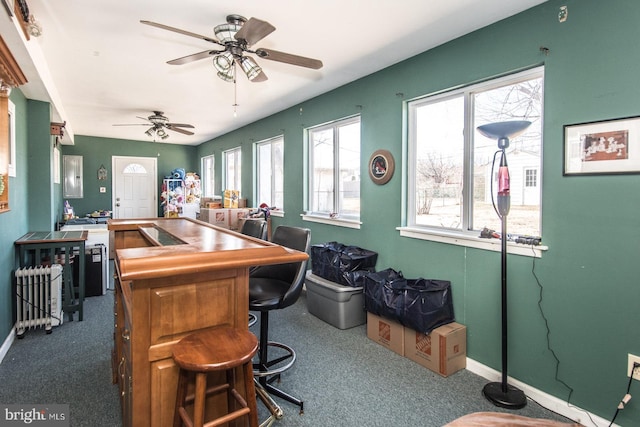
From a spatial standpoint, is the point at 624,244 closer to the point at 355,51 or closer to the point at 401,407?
the point at 401,407

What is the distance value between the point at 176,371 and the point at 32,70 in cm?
313

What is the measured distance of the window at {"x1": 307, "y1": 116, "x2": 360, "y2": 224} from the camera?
13.1 ft

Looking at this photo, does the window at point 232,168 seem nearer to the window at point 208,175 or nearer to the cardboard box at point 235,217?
the window at point 208,175

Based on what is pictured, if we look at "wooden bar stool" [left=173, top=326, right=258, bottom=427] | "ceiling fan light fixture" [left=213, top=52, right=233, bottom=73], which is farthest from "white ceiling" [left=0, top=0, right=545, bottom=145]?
"wooden bar stool" [left=173, top=326, right=258, bottom=427]

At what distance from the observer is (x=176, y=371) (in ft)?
4.24

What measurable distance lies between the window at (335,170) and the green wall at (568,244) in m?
1.20

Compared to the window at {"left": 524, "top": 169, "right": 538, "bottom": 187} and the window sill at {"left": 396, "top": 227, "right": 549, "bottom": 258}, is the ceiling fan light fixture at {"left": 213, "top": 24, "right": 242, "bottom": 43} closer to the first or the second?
the window sill at {"left": 396, "top": 227, "right": 549, "bottom": 258}

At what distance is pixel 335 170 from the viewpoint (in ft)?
14.0

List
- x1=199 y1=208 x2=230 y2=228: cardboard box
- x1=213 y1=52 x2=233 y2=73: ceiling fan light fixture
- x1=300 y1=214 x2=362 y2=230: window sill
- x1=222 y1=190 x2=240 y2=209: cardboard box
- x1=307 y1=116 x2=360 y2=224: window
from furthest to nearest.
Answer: x1=222 y1=190 x2=240 y2=209: cardboard box → x1=199 y1=208 x2=230 y2=228: cardboard box → x1=307 y1=116 x2=360 y2=224: window → x1=300 y1=214 x2=362 y2=230: window sill → x1=213 y1=52 x2=233 y2=73: ceiling fan light fixture

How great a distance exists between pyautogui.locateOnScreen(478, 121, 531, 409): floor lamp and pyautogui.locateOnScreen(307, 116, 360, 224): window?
1855 millimetres

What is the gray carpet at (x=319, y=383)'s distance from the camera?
205 centimetres

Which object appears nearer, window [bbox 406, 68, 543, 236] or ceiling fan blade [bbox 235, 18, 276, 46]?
ceiling fan blade [bbox 235, 18, 276, 46]

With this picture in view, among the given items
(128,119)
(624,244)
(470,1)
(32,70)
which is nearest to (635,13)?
(470,1)

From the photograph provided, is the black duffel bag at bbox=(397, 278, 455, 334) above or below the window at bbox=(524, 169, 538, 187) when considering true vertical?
below
